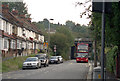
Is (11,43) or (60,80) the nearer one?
(60,80)

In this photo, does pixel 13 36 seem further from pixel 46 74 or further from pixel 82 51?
pixel 46 74

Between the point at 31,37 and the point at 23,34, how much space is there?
7.30 metres

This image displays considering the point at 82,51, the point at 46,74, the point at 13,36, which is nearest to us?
the point at 46,74

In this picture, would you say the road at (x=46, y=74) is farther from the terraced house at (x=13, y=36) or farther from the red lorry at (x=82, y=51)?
the red lorry at (x=82, y=51)

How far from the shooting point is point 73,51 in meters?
90.2

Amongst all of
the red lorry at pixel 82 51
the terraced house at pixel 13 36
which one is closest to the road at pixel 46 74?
the terraced house at pixel 13 36

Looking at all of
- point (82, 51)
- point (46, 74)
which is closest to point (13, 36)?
point (82, 51)

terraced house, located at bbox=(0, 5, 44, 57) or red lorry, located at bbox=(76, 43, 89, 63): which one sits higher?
terraced house, located at bbox=(0, 5, 44, 57)

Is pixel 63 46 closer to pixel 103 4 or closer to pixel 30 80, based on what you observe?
pixel 30 80

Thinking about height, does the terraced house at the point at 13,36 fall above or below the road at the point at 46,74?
above

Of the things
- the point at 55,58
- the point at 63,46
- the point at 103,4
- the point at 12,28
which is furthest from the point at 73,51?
the point at 103,4

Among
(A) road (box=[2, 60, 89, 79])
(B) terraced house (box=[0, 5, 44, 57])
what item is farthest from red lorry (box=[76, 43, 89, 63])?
(A) road (box=[2, 60, 89, 79])

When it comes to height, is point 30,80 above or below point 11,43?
below

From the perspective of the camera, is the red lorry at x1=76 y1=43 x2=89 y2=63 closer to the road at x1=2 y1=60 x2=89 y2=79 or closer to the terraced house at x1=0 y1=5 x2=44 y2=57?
the terraced house at x1=0 y1=5 x2=44 y2=57
